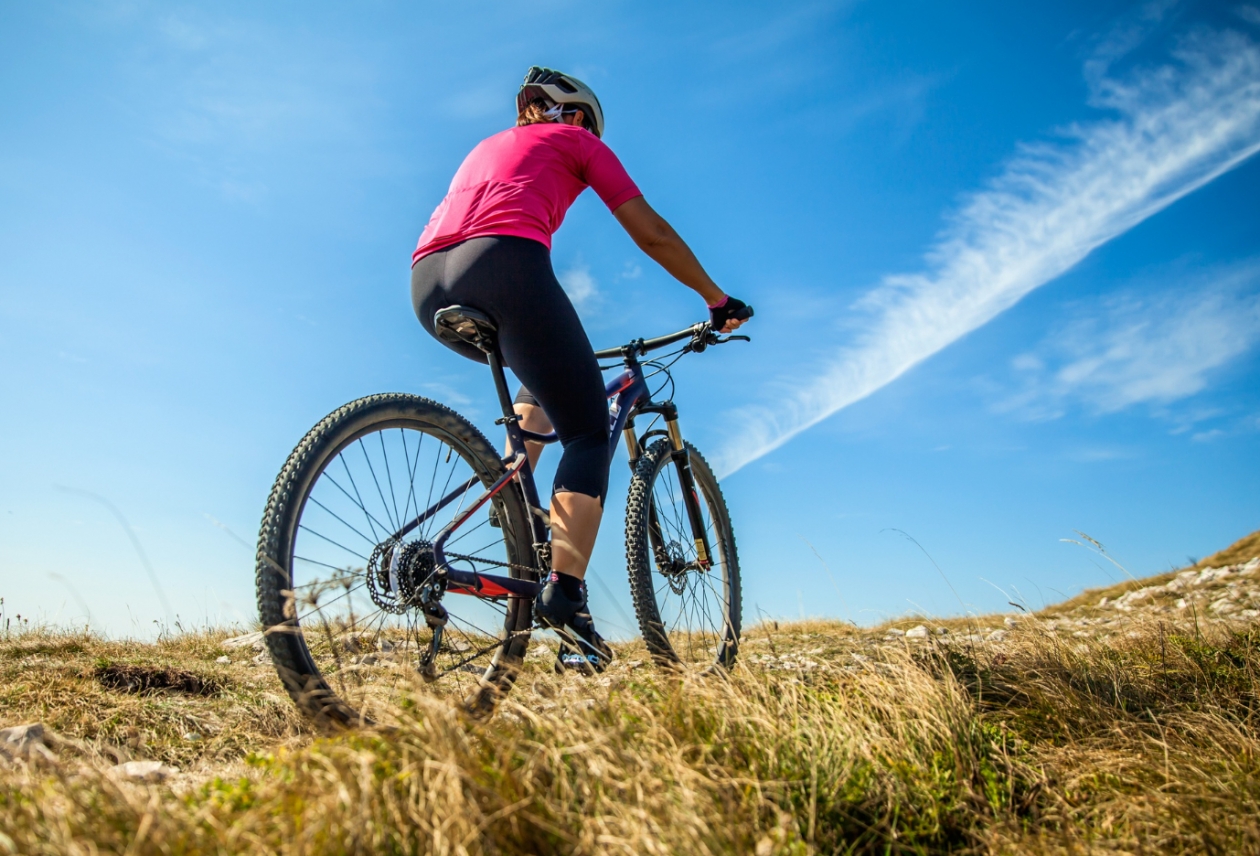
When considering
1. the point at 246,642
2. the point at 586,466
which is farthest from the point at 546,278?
the point at 246,642

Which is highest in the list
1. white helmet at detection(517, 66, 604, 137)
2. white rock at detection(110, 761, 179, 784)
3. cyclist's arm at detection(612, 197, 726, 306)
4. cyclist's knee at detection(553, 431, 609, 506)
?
white helmet at detection(517, 66, 604, 137)

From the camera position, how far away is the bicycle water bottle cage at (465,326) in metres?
2.85

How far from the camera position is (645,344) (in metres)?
4.20

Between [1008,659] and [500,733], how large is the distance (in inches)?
105

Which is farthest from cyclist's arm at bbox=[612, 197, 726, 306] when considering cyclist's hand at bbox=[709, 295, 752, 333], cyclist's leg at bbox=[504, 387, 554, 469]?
cyclist's leg at bbox=[504, 387, 554, 469]

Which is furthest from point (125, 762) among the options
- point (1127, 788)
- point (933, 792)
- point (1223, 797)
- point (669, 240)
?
point (1223, 797)

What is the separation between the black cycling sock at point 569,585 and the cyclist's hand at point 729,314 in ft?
5.53

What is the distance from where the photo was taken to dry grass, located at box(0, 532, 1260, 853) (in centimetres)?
127

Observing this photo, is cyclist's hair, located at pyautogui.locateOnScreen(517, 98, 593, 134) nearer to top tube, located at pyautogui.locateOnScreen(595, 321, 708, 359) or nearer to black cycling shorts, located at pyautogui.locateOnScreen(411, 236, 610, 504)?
black cycling shorts, located at pyautogui.locateOnScreen(411, 236, 610, 504)

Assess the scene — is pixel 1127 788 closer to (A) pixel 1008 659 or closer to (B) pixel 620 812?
(A) pixel 1008 659

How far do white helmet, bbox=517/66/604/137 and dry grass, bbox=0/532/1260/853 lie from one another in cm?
255

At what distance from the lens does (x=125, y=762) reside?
2482 millimetres

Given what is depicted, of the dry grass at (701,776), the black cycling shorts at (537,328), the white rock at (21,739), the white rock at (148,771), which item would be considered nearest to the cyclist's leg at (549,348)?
the black cycling shorts at (537,328)

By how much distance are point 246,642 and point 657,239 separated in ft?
14.6
